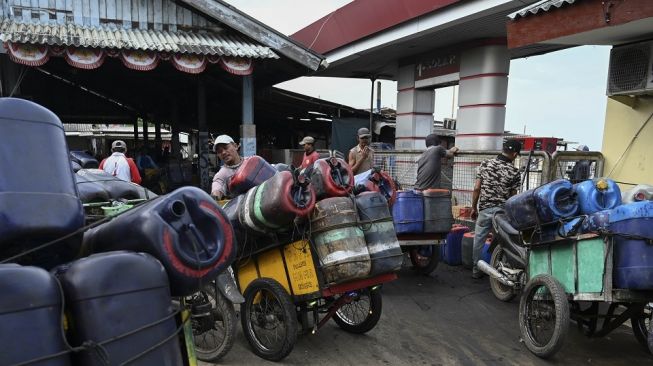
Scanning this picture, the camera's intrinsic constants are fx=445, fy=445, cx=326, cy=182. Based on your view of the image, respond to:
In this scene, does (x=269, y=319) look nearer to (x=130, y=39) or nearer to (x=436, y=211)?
(x=436, y=211)

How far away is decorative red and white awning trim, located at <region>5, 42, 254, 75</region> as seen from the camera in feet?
23.1

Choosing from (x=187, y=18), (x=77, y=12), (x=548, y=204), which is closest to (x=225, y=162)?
(x=548, y=204)

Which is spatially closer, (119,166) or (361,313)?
(361,313)

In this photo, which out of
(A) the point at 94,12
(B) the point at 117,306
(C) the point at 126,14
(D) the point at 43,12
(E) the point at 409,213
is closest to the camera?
(B) the point at 117,306

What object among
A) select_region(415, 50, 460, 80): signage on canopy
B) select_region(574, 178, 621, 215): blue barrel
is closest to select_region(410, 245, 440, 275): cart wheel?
select_region(574, 178, 621, 215): blue barrel

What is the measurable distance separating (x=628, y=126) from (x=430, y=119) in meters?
6.59

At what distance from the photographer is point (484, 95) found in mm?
10055

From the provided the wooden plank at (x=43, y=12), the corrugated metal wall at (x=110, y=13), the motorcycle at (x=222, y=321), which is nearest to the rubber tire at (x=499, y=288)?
the motorcycle at (x=222, y=321)

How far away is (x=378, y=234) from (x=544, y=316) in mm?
1671

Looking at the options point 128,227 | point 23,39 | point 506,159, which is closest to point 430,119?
point 506,159

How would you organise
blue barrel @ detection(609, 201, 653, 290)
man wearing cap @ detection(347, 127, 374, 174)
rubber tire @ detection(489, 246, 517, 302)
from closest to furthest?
blue barrel @ detection(609, 201, 653, 290)
rubber tire @ detection(489, 246, 517, 302)
man wearing cap @ detection(347, 127, 374, 174)

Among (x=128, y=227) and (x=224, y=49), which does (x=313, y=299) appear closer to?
(x=128, y=227)

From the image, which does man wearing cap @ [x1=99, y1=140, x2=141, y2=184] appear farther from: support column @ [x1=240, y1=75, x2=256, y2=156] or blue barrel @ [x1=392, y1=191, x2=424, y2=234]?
blue barrel @ [x1=392, y1=191, x2=424, y2=234]

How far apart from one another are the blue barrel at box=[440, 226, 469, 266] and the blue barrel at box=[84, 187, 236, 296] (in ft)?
18.0
